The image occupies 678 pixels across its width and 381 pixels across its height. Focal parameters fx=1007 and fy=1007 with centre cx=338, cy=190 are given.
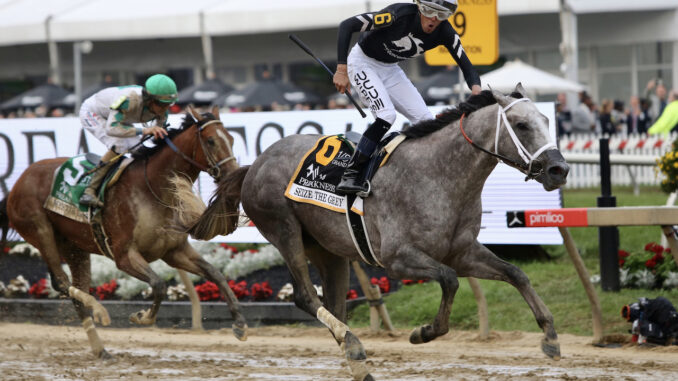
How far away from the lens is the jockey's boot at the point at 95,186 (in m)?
8.12

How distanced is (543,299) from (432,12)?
393cm

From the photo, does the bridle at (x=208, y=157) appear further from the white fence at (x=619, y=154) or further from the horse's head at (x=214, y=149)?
the white fence at (x=619, y=154)

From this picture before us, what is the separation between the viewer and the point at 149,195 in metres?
8.07

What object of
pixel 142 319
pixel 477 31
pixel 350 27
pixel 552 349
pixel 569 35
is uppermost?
pixel 569 35

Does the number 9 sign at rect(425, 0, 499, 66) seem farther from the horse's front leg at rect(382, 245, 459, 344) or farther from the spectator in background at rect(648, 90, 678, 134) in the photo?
the spectator in background at rect(648, 90, 678, 134)

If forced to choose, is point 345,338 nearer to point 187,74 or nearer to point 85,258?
point 85,258

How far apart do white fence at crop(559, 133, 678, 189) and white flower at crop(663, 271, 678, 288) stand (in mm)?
6044

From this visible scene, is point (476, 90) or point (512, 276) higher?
point (476, 90)

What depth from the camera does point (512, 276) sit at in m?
5.96

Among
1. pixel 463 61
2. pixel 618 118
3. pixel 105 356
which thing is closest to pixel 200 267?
pixel 105 356

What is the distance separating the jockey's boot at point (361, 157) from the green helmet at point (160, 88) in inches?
90.1

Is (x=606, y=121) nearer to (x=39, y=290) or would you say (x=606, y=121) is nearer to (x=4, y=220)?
(x=39, y=290)

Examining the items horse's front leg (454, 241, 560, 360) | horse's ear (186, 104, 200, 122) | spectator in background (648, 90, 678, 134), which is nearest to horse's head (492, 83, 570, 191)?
horse's front leg (454, 241, 560, 360)

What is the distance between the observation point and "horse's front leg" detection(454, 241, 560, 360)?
5742 mm
